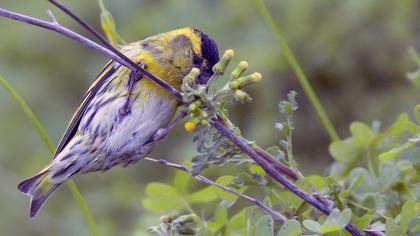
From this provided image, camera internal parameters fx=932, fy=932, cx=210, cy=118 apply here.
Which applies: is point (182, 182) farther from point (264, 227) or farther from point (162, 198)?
point (264, 227)

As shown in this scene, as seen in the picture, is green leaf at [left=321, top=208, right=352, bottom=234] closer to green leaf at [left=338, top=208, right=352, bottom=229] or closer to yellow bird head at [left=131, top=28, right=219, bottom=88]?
green leaf at [left=338, top=208, right=352, bottom=229]

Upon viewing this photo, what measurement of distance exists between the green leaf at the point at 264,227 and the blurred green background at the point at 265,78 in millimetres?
2277

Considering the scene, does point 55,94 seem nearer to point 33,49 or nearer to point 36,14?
point 33,49

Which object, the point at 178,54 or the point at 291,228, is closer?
the point at 291,228

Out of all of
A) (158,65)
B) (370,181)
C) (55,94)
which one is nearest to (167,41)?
(158,65)

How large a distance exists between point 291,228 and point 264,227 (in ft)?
0.21

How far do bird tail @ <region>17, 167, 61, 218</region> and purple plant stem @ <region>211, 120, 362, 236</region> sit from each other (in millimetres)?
859

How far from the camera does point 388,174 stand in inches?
83.6

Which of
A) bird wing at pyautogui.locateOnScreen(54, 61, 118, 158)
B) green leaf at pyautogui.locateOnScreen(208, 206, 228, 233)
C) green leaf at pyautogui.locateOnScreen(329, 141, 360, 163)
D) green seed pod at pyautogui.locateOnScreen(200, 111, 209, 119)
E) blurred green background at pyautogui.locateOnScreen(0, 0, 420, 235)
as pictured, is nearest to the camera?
green seed pod at pyautogui.locateOnScreen(200, 111, 209, 119)

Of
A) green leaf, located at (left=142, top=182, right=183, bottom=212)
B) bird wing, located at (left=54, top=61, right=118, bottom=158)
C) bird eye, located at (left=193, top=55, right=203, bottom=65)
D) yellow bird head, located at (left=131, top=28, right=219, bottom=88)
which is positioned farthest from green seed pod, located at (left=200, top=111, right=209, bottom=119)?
bird wing, located at (left=54, top=61, right=118, bottom=158)

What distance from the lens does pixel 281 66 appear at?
14.6 feet

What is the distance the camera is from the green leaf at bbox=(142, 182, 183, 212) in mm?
2236

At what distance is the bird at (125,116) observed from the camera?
8.17 feet

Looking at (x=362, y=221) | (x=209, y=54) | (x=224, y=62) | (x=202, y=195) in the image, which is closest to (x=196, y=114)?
(x=224, y=62)
